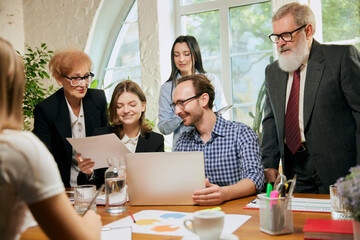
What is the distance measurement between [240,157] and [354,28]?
236 cm

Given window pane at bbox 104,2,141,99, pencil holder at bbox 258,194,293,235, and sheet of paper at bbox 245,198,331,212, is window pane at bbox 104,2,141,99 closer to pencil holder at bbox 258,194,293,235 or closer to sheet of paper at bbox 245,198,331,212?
sheet of paper at bbox 245,198,331,212

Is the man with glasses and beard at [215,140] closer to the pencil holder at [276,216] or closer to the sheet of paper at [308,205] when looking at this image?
the sheet of paper at [308,205]

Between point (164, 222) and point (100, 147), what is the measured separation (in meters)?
0.74

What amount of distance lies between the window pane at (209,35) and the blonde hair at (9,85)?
3.77 meters

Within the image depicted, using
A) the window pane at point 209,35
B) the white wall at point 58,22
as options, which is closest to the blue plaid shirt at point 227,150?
the window pane at point 209,35

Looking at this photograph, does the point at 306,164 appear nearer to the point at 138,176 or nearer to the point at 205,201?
the point at 205,201

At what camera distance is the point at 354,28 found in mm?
3779

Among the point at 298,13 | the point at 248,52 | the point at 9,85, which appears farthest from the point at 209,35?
the point at 9,85

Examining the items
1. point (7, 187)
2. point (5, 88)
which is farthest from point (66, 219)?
point (5, 88)

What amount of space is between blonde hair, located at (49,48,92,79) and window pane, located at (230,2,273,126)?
213 centimetres

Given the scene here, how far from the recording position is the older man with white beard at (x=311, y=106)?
2.28 metres

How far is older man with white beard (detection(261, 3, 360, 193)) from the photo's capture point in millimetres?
2277

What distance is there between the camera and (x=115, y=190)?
1.79 metres

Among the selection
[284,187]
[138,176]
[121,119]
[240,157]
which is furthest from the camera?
[121,119]
